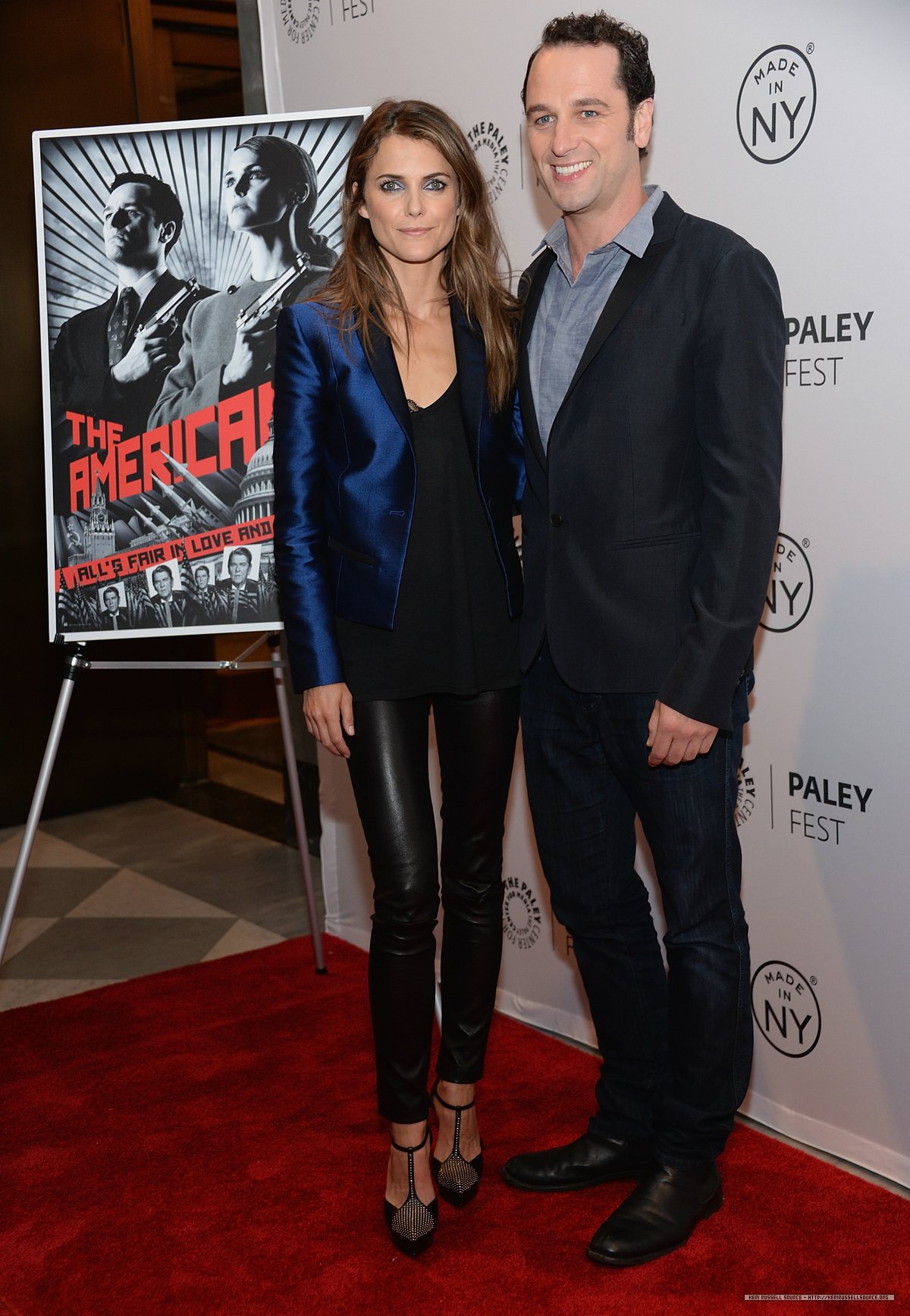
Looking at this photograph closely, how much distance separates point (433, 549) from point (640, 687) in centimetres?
38

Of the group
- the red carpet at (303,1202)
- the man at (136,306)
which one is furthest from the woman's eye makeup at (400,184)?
the red carpet at (303,1202)

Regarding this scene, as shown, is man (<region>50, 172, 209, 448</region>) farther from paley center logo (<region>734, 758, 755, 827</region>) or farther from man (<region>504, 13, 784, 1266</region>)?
paley center logo (<region>734, 758, 755, 827</region>)

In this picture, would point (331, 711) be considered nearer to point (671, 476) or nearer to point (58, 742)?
point (671, 476)

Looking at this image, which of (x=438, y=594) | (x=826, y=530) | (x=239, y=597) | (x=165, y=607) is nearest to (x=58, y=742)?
(x=165, y=607)

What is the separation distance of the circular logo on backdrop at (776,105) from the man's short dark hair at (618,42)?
35cm

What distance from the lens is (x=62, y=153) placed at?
2.56 meters

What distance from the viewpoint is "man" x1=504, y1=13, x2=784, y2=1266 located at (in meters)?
1.69

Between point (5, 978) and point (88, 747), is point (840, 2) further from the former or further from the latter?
point (88, 747)

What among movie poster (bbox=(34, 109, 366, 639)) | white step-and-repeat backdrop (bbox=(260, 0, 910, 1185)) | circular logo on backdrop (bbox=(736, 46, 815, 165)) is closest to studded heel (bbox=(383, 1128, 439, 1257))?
white step-and-repeat backdrop (bbox=(260, 0, 910, 1185))

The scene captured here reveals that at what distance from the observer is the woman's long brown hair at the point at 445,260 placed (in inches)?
73.7

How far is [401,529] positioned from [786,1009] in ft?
3.74

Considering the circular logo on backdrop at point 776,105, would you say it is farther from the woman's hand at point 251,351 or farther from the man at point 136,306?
the man at point 136,306

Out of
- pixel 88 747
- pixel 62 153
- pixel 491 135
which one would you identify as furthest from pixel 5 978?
pixel 491 135

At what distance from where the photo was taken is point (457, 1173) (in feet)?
6.64
